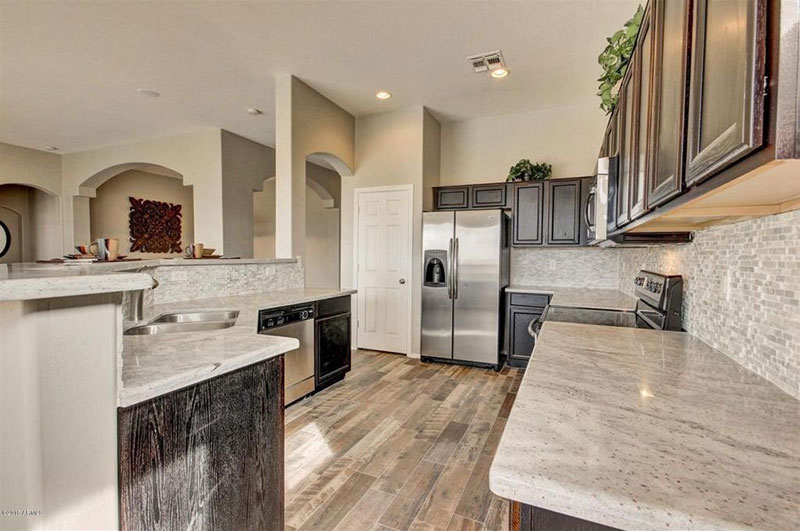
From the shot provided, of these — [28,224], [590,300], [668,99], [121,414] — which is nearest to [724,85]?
[668,99]

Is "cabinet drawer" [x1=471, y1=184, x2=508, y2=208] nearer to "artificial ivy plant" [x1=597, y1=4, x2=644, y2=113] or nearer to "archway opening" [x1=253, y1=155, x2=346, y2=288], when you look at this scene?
"artificial ivy plant" [x1=597, y1=4, x2=644, y2=113]

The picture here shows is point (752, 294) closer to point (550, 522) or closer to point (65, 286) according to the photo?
point (550, 522)

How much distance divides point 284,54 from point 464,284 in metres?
2.87

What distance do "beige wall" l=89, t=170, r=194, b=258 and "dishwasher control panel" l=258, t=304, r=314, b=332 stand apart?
17.8 feet

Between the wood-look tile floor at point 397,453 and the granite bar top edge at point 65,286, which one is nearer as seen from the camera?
the granite bar top edge at point 65,286

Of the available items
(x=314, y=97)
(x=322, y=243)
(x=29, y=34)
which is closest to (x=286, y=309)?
(x=314, y=97)

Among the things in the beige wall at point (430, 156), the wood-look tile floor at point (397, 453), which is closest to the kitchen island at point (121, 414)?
the wood-look tile floor at point (397, 453)

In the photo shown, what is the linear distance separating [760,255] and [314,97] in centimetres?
394

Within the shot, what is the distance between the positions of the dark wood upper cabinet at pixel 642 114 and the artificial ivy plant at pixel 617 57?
0.59 feet

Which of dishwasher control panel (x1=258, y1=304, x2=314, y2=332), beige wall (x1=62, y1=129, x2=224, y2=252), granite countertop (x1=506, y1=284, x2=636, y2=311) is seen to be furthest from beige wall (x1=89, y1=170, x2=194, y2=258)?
granite countertop (x1=506, y1=284, x2=636, y2=311)

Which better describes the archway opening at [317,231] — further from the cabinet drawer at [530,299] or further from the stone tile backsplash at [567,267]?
the cabinet drawer at [530,299]

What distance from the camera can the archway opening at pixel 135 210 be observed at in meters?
6.38

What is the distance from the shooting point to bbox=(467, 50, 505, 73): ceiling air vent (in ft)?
10.4

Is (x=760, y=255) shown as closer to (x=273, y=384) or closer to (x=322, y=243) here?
(x=273, y=384)
